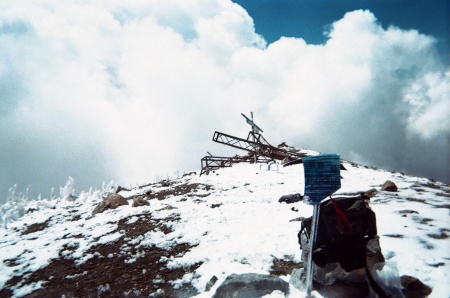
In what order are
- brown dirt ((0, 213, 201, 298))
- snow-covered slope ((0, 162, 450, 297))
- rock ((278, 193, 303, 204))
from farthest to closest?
rock ((278, 193, 303, 204)), brown dirt ((0, 213, 201, 298)), snow-covered slope ((0, 162, 450, 297))

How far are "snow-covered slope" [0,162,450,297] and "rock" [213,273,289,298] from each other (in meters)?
0.25

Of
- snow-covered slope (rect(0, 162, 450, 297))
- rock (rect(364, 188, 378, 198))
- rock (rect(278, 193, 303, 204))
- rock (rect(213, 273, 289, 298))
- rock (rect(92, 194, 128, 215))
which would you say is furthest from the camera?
rock (rect(92, 194, 128, 215))

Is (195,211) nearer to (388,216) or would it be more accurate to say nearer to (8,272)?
(8,272)

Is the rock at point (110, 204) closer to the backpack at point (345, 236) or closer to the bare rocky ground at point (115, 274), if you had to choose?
the bare rocky ground at point (115, 274)

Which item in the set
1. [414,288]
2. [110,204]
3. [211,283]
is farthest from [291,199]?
→ [110,204]

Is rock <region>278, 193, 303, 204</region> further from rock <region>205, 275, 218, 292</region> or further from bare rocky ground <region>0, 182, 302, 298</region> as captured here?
rock <region>205, 275, 218, 292</region>

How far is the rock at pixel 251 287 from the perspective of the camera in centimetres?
362

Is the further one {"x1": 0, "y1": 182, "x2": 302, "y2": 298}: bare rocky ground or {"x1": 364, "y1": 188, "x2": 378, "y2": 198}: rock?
{"x1": 364, "y1": 188, "x2": 378, "y2": 198}: rock

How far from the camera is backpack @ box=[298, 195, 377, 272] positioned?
2.91 metres

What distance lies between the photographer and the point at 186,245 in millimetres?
6461

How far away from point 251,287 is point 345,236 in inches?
68.9

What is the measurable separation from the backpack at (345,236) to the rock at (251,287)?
41.0 inches

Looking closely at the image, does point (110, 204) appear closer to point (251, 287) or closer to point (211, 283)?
point (211, 283)

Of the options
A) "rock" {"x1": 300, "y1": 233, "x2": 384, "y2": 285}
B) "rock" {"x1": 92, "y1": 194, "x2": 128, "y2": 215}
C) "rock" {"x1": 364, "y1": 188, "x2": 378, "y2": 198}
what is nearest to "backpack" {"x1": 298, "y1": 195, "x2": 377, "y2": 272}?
"rock" {"x1": 300, "y1": 233, "x2": 384, "y2": 285}
